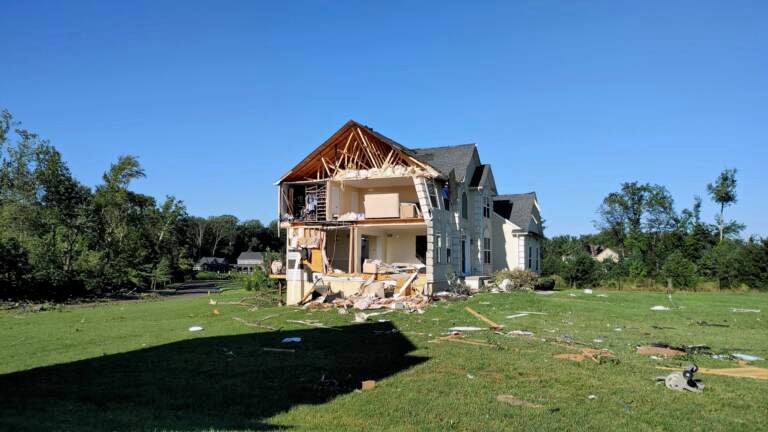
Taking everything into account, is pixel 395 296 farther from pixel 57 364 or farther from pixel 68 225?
pixel 68 225

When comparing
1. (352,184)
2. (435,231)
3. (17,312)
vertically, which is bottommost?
(17,312)

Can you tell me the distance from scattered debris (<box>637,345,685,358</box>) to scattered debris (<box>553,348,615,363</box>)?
0.79 metres

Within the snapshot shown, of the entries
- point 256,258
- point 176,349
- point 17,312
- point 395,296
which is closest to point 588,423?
point 176,349

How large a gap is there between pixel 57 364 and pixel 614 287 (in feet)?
103

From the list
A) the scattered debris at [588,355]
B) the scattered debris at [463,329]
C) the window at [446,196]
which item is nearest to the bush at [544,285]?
the window at [446,196]

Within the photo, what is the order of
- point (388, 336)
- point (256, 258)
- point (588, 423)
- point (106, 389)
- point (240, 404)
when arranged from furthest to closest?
point (256, 258) < point (388, 336) < point (106, 389) < point (240, 404) < point (588, 423)

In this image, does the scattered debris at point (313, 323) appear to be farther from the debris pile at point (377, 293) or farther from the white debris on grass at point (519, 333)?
the white debris on grass at point (519, 333)

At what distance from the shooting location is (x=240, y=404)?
739 centimetres

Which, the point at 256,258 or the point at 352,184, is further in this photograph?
the point at 256,258

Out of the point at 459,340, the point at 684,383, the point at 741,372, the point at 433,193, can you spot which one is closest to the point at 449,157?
the point at 433,193

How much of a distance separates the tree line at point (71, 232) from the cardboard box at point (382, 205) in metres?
15.9

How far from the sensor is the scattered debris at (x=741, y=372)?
8.94m

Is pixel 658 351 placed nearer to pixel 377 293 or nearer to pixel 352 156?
pixel 377 293

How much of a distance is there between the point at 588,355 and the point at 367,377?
483cm
